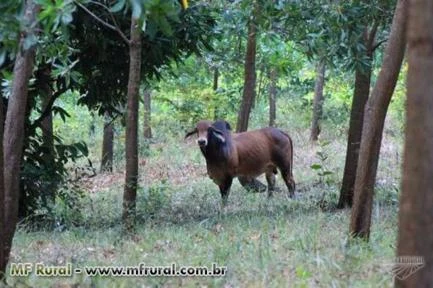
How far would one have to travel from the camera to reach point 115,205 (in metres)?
12.1

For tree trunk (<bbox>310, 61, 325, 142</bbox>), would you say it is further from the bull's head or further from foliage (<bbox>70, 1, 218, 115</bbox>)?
foliage (<bbox>70, 1, 218, 115</bbox>)

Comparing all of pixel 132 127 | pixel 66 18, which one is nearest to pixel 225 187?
pixel 132 127

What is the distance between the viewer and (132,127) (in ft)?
27.8

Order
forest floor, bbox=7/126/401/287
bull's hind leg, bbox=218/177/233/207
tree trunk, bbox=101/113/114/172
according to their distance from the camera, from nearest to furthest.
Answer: forest floor, bbox=7/126/401/287 < bull's hind leg, bbox=218/177/233/207 < tree trunk, bbox=101/113/114/172

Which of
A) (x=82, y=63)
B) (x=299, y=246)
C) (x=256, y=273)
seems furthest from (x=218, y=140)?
(x=256, y=273)

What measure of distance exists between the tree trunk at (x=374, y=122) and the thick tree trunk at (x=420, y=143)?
3.07 metres

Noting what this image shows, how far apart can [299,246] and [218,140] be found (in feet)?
18.2

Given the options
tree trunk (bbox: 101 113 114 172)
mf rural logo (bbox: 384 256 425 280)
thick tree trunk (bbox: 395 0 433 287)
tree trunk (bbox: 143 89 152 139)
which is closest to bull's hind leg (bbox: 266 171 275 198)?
tree trunk (bbox: 101 113 114 172)

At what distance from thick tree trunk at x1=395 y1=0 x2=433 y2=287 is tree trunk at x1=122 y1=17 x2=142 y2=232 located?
5774 mm

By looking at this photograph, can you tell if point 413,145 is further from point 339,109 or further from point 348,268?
point 339,109

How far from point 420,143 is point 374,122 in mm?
3484

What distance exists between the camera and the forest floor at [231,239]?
5.28 meters

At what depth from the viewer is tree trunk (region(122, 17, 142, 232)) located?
8.27 meters

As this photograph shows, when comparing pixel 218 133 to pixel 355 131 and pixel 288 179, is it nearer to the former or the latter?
pixel 288 179
